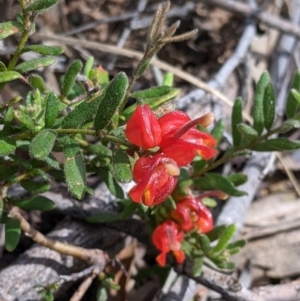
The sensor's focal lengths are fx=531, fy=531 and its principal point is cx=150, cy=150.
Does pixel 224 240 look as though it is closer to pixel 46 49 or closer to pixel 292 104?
pixel 292 104

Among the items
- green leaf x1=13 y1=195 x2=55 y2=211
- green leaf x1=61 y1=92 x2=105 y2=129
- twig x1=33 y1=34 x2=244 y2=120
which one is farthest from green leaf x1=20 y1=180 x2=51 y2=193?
twig x1=33 y1=34 x2=244 y2=120

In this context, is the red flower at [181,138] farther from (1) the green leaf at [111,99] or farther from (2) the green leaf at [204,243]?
(2) the green leaf at [204,243]

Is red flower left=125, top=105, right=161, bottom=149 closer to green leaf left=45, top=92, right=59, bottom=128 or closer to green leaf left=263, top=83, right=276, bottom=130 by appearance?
green leaf left=45, top=92, right=59, bottom=128

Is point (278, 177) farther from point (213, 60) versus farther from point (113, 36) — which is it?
point (113, 36)

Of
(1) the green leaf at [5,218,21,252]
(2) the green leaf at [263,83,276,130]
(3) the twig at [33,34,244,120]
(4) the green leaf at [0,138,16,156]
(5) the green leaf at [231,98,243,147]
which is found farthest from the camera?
(3) the twig at [33,34,244,120]

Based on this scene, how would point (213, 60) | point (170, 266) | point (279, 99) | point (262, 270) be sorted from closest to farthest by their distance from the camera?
1. point (170, 266)
2. point (262, 270)
3. point (279, 99)
4. point (213, 60)

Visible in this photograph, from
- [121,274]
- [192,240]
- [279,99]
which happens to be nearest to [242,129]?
[192,240]

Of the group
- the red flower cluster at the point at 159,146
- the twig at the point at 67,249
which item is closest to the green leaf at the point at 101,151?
the red flower cluster at the point at 159,146
